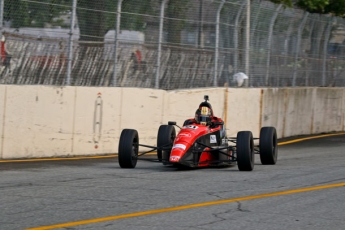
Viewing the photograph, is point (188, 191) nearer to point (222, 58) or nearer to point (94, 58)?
point (94, 58)

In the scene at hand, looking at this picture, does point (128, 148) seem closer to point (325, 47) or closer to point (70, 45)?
point (70, 45)

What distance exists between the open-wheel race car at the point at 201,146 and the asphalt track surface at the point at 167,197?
0.22 metres

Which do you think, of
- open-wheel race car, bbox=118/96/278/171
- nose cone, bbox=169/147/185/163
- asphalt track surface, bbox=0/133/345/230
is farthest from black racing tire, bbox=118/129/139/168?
nose cone, bbox=169/147/185/163

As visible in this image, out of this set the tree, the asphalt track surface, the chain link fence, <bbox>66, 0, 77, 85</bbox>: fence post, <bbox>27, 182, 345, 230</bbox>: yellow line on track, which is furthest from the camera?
the tree

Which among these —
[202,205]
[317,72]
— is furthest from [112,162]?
[317,72]

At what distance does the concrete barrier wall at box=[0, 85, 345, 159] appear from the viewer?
15062 mm

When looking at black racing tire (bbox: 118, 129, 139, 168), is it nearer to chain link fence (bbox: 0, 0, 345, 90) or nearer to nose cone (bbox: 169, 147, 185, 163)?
nose cone (bbox: 169, 147, 185, 163)

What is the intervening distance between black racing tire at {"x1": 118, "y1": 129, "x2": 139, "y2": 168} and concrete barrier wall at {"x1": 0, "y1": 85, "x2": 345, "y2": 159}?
8.18 ft

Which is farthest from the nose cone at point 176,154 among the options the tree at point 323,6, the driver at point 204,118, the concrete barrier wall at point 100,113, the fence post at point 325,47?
the fence post at point 325,47

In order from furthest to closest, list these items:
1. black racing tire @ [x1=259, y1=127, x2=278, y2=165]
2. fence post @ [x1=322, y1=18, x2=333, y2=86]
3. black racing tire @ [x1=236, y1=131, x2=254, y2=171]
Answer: fence post @ [x1=322, y1=18, x2=333, y2=86], black racing tire @ [x1=259, y1=127, x2=278, y2=165], black racing tire @ [x1=236, y1=131, x2=254, y2=171]

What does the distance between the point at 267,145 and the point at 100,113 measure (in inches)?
160

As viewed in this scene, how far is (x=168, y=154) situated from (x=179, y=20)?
6083 millimetres

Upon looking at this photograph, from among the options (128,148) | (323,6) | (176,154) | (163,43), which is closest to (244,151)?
(176,154)

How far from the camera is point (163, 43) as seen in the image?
61.1ft
